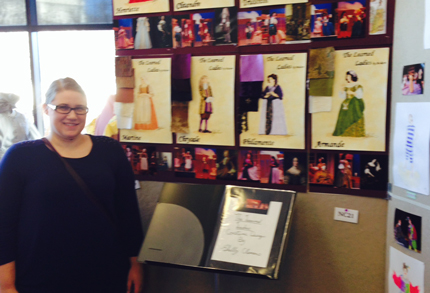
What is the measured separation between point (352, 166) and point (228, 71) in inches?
30.6

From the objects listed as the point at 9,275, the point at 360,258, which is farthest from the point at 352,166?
the point at 9,275

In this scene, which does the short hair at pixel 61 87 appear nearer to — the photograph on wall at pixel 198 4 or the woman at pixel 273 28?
the photograph on wall at pixel 198 4

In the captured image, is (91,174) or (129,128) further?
(129,128)

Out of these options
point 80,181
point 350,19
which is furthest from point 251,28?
point 80,181

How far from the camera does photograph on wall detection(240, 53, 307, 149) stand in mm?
1733

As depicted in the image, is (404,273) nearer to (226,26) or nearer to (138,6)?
(226,26)

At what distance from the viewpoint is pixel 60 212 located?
1.44m

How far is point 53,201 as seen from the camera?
143 centimetres

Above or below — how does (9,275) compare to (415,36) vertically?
below

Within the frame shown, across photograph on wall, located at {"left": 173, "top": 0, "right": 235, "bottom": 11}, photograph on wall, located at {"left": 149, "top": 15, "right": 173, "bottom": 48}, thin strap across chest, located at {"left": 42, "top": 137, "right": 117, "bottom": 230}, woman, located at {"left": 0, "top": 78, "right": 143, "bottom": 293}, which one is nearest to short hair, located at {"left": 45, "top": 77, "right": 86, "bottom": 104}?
woman, located at {"left": 0, "top": 78, "right": 143, "bottom": 293}

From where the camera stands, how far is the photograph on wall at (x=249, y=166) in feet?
6.06

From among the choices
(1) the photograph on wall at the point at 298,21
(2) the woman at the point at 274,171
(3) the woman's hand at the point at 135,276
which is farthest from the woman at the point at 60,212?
(1) the photograph on wall at the point at 298,21

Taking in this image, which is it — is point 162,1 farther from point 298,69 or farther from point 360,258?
point 360,258

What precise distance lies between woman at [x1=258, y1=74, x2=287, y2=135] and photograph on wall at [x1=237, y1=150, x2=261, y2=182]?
0.14 m
